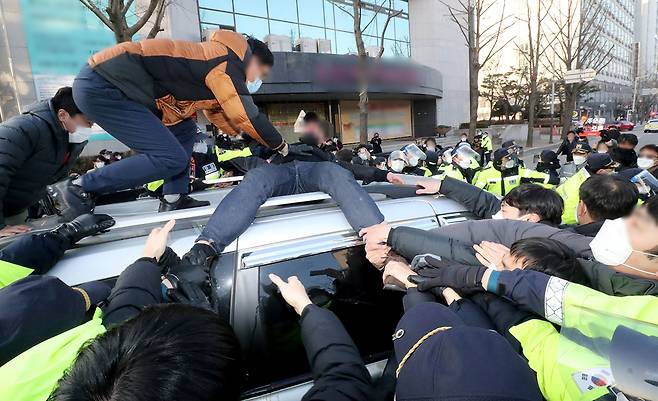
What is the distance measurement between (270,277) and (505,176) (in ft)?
13.7

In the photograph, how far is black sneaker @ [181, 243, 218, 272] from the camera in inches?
58.5

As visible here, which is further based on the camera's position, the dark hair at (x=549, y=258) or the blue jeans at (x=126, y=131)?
the blue jeans at (x=126, y=131)

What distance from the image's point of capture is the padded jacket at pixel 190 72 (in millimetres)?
2201

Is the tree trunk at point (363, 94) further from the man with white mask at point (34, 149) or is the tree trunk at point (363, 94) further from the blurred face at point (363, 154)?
the man with white mask at point (34, 149)

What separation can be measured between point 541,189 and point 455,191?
1.57ft

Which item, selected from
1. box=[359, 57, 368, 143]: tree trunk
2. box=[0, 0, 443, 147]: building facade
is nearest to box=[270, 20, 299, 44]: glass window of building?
box=[0, 0, 443, 147]: building facade

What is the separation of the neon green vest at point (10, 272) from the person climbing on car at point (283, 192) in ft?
1.74

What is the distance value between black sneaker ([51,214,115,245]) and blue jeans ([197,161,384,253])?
44cm

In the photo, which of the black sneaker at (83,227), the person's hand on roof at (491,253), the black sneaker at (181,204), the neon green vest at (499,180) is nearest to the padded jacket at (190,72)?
the black sneaker at (181,204)

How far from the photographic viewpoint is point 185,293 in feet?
4.48

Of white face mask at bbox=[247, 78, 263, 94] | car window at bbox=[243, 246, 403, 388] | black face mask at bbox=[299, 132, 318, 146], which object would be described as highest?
white face mask at bbox=[247, 78, 263, 94]

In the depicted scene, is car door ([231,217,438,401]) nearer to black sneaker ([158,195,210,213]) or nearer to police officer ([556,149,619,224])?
black sneaker ([158,195,210,213])

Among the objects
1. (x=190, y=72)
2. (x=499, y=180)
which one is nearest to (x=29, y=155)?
(x=190, y=72)

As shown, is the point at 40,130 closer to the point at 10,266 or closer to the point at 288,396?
the point at 10,266
